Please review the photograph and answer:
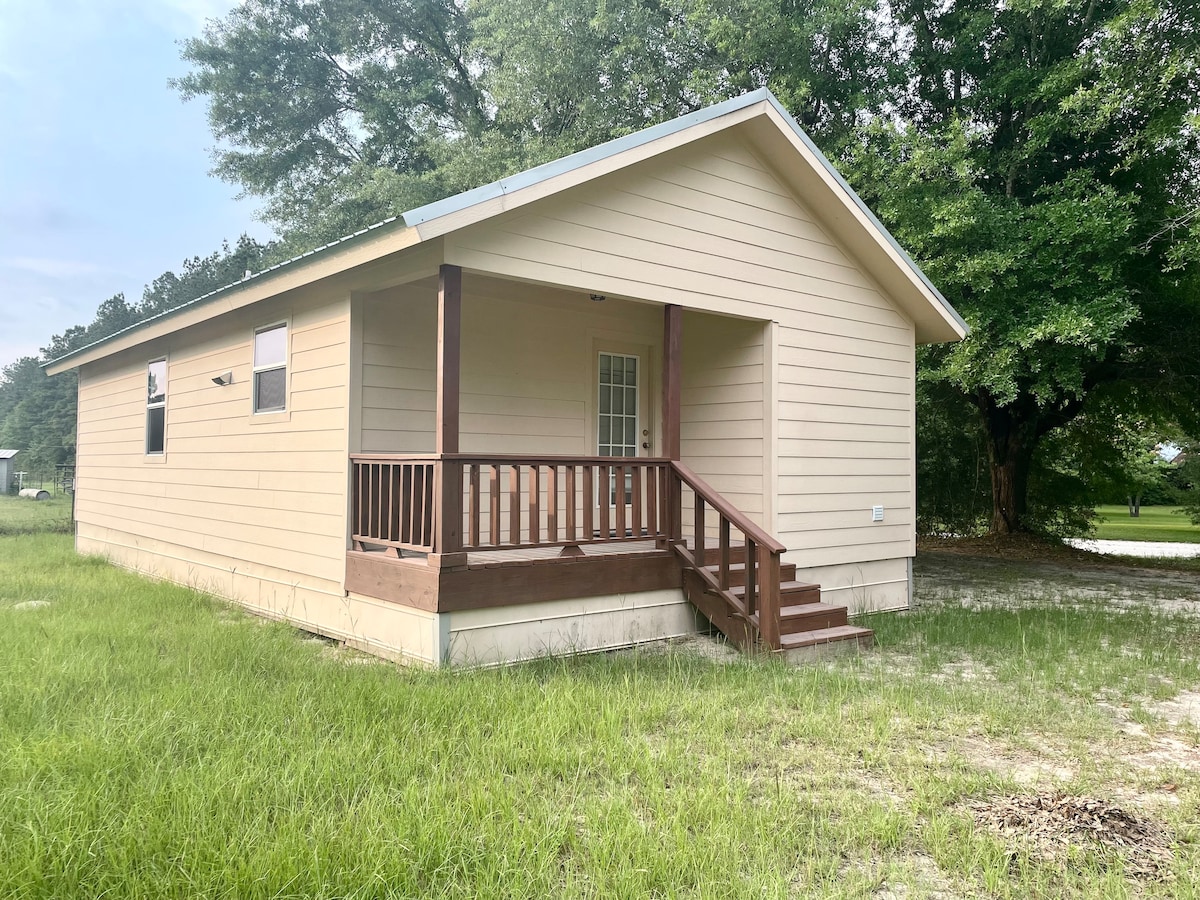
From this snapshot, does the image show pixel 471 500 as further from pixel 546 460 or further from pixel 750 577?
pixel 750 577

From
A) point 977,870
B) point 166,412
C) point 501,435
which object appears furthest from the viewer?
point 166,412

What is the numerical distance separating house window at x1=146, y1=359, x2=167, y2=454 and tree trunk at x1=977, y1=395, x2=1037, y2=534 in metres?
13.3

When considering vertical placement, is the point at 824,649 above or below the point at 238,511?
below

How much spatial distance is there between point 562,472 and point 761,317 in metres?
2.38

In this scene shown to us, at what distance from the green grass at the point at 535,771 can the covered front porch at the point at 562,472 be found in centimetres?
55

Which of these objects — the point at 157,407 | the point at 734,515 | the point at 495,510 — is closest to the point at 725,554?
the point at 734,515

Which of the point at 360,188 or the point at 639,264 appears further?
the point at 360,188

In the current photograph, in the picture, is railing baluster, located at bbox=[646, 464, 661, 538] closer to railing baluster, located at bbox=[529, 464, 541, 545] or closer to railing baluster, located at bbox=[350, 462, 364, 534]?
railing baluster, located at bbox=[529, 464, 541, 545]

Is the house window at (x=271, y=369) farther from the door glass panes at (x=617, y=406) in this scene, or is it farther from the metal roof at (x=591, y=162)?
the door glass panes at (x=617, y=406)

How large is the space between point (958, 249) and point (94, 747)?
1108 cm

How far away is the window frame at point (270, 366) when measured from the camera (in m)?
7.05

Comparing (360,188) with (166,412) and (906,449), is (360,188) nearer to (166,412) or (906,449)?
(166,412)

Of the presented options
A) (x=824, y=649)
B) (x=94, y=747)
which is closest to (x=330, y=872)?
(x=94, y=747)

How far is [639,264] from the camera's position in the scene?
646 cm
